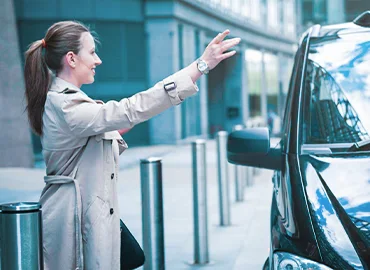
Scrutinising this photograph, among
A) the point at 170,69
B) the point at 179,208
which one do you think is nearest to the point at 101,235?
the point at 179,208

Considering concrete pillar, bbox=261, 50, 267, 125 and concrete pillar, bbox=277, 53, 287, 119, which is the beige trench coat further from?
concrete pillar, bbox=277, 53, 287, 119

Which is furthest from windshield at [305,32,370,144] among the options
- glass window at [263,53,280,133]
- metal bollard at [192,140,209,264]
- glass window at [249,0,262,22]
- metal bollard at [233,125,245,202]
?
glass window at [263,53,280,133]

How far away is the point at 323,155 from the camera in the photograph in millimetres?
3486

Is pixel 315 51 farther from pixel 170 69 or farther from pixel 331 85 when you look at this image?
pixel 170 69

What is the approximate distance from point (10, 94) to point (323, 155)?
12347 millimetres

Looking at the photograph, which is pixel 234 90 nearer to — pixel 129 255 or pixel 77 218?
pixel 129 255

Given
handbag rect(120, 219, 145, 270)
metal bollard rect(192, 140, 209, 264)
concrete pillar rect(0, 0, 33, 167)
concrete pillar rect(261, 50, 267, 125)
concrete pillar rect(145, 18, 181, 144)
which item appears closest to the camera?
handbag rect(120, 219, 145, 270)

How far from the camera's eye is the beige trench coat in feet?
9.82

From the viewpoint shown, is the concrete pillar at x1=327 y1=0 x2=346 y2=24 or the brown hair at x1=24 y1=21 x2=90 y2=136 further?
the concrete pillar at x1=327 y1=0 x2=346 y2=24

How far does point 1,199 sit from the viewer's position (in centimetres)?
1088

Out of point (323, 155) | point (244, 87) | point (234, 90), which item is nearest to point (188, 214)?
point (323, 155)

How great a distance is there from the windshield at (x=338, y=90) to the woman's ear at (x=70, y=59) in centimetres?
129

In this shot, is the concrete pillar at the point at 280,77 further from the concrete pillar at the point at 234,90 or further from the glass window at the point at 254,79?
the concrete pillar at the point at 234,90

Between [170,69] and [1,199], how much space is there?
17.2 meters
